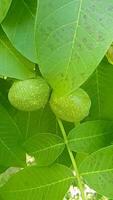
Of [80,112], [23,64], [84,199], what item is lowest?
[84,199]

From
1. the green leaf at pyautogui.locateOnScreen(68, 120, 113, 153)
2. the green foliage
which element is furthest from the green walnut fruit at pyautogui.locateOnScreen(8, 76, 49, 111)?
the green leaf at pyautogui.locateOnScreen(68, 120, 113, 153)

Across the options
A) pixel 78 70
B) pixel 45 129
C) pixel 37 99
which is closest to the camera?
pixel 78 70

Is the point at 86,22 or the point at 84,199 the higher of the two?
the point at 86,22

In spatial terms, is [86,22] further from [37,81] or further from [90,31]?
[37,81]

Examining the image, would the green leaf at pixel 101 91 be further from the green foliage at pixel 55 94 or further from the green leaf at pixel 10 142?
the green leaf at pixel 10 142

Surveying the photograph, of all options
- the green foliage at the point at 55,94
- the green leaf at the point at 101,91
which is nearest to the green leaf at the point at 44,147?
the green foliage at the point at 55,94

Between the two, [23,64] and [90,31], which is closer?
[90,31]

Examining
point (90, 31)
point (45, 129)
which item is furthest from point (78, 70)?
point (45, 129)

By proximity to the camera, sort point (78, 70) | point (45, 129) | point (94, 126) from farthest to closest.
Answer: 1. point (45, 129)
2. point (94, 126)
3. point (78, 70)
